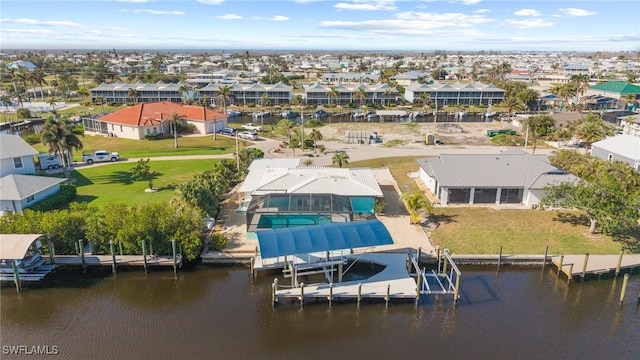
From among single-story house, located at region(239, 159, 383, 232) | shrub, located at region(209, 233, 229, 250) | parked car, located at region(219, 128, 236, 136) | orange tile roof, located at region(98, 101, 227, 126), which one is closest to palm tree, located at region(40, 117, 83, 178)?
single-story house, located at region(239, 159, 383, 232)

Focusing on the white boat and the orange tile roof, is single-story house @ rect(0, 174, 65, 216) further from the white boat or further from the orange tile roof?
the white boat

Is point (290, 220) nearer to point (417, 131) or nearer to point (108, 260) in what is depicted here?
point (108, 260)

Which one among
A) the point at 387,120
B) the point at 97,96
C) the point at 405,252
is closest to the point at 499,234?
the point at 405,252

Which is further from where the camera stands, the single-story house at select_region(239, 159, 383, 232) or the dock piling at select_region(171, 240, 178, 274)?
the single-story house at select_region(239, 159, 383, 232)

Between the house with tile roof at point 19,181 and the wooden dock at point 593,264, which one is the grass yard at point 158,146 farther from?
the wooden dock at point 593,264

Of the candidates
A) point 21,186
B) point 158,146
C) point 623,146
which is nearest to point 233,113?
point 158,146

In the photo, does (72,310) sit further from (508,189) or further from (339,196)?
(508,189)

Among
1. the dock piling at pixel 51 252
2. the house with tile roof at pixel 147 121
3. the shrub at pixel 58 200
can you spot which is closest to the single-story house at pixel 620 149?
the house with tile roof at pixel 147 121
